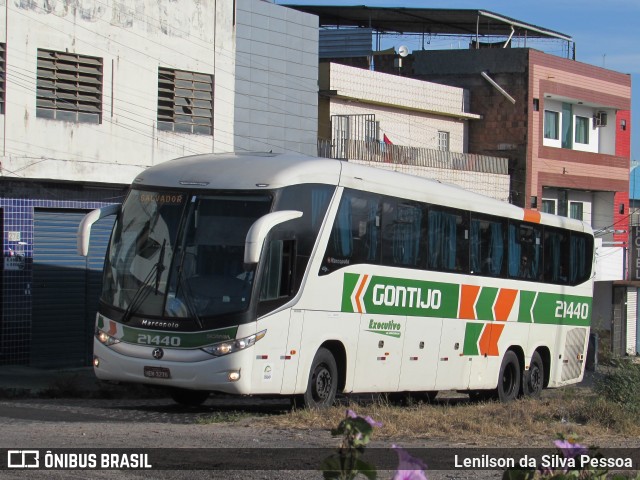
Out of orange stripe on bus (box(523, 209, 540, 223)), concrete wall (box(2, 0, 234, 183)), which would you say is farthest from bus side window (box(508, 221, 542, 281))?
concrete wall (box(2, 0, 234, 183))

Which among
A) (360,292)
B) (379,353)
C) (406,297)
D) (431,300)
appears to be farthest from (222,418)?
(431,300)

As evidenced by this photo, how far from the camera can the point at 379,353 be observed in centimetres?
1579

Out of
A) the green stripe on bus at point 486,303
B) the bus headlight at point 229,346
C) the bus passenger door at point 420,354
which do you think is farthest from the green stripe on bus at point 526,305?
the bus headlight at point 229,346

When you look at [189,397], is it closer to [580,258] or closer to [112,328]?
[112,328]

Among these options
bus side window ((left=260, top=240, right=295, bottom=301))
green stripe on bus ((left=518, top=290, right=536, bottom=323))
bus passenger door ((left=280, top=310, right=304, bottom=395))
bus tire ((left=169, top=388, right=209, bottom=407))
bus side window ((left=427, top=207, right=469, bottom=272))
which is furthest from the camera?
green stripe on bus ((left=518, top=290, right=536, bottom=323))

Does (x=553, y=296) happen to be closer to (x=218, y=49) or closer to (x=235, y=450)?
(x=218, y=49)

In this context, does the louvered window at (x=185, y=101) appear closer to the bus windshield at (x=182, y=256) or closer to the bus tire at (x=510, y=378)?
the bus tire at (x=510, y=378)

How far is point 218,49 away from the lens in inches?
976

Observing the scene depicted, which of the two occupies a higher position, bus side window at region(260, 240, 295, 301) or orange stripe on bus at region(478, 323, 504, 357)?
bus side window at region(260, 240, 295, 301)

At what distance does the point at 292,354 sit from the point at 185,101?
38.2ft

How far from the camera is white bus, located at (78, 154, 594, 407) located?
13.2 meters

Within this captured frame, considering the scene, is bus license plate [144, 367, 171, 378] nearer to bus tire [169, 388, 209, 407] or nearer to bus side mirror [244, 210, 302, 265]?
bus side mirror [244, 210, 302, 265]

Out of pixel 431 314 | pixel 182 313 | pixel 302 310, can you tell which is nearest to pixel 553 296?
pixel 431 314

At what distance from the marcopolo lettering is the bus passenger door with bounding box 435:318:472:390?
0.60m
